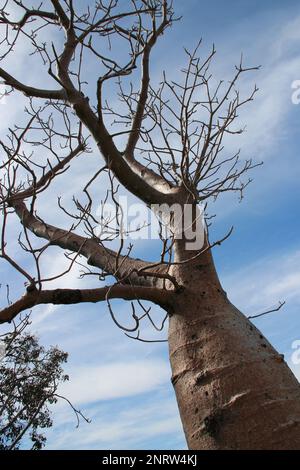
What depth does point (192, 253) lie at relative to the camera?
7.89 feet

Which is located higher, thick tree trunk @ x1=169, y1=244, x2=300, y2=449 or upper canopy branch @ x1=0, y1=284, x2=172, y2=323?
upper canopy branch @ x1=0, y1=284, x2=172, y2=323

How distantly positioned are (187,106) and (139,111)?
0.70m

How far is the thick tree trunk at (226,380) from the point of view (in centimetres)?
168

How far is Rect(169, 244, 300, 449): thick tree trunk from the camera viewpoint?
168 centimetres

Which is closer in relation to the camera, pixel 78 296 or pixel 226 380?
pixel 226 380

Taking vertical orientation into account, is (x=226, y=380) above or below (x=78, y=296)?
below

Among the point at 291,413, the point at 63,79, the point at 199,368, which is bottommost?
the point at 291,413

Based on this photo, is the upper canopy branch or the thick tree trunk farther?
the upper canopy branch

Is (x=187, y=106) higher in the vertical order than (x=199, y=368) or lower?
higher

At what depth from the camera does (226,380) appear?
180 centimetres
